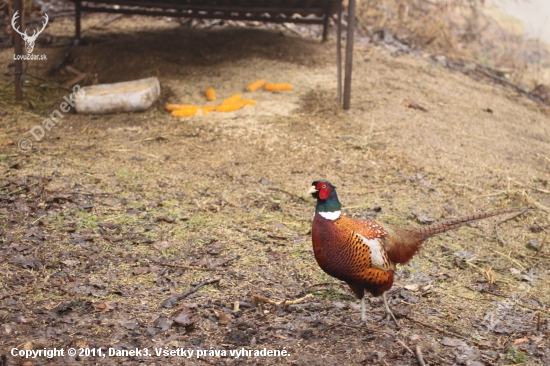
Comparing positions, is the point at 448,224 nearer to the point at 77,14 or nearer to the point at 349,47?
the point at 349,47

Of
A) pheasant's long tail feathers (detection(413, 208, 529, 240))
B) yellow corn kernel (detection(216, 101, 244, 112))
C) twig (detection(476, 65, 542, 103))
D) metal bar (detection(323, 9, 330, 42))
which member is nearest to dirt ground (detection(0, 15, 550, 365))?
yellow corn kernel (detection(216, 101, 244, 112))

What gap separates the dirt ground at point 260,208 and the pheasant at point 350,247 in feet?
1.19

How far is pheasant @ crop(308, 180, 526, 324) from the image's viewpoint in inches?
130

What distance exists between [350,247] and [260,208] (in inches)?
71.9

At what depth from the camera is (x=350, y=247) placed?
331 cm

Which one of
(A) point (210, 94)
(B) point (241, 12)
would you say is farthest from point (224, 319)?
(B) point (241, 12)

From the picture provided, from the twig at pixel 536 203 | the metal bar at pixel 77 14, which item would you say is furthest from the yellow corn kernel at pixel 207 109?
the twig at pixel 536 203

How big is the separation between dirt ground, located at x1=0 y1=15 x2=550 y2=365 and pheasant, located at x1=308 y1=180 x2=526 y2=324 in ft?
1.19

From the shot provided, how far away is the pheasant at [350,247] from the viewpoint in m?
3.29

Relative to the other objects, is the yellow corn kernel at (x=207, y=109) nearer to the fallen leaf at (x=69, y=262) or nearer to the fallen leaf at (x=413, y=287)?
the fallen leaf at (x=69, y=262)

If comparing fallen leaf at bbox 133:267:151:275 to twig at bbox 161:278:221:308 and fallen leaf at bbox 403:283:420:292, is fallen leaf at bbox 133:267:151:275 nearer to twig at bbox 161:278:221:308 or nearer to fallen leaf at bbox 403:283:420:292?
twig at bbox 161:278:221:308

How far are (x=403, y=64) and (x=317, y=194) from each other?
20.7 ft

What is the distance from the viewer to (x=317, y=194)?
335 centimetres

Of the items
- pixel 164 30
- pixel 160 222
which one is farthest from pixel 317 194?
pixel 164 30
